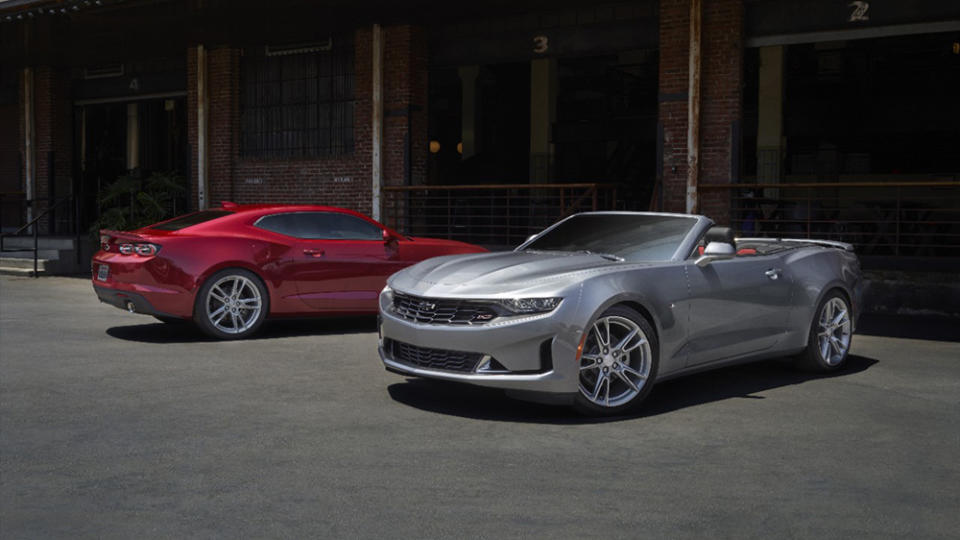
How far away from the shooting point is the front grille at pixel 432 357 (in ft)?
20.7

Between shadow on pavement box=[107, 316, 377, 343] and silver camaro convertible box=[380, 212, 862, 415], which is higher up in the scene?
silver camaro convertible box=[380, 212, 862, 415]

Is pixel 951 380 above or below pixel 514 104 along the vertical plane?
below

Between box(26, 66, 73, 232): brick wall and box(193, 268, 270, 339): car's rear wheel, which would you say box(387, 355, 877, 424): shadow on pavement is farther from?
box(26, 66, 73, 232): brick wall

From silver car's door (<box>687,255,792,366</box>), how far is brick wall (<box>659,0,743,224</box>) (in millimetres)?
7064

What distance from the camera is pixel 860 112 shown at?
24.2 metres

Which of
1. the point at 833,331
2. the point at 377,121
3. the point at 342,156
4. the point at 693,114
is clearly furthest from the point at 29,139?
the point at 833,331

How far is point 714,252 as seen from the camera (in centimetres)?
687

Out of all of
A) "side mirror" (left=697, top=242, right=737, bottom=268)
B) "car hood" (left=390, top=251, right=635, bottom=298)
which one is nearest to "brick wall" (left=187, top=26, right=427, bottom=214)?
"car hood" (left=390, top=251, right=635, bottom=298)

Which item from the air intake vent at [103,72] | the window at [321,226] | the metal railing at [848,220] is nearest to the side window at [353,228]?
the window at [321,226]

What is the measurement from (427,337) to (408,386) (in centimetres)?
104

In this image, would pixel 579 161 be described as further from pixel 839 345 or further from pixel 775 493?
pixel 775 493

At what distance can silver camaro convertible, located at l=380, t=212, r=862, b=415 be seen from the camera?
6164 mm

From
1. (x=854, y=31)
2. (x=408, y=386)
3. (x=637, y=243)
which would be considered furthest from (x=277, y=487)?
(x=854, y=31)

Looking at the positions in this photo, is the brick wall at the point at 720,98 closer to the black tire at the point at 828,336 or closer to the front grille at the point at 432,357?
the black tire at the point at 828,336
